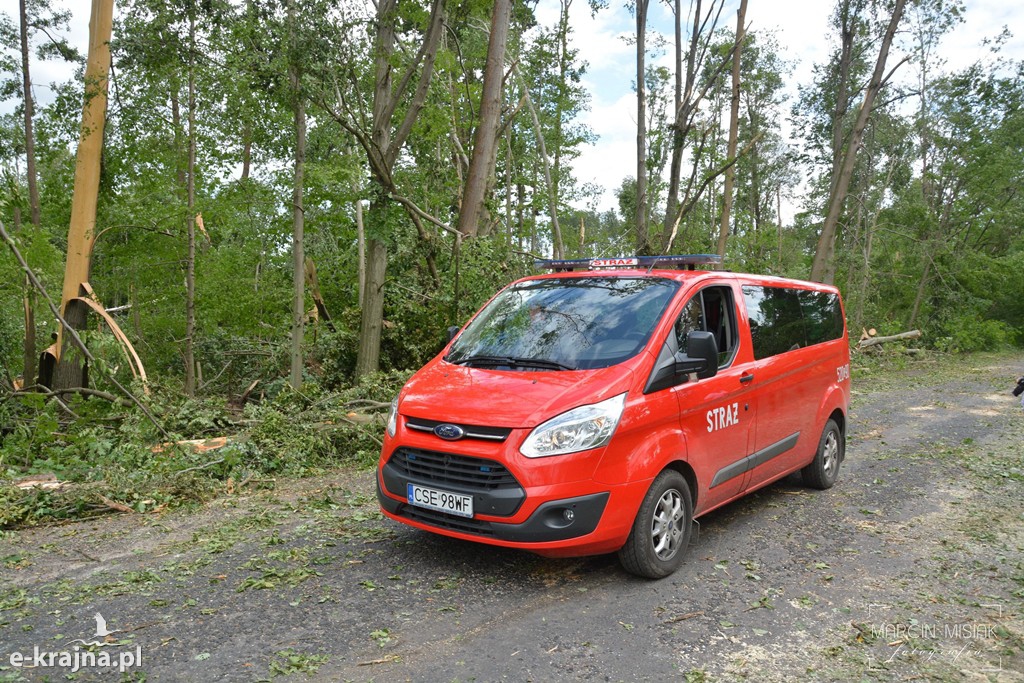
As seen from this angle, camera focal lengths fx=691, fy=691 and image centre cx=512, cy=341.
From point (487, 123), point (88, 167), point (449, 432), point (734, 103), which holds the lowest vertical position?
point (449, 432)

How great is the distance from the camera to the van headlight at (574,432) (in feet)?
13.1

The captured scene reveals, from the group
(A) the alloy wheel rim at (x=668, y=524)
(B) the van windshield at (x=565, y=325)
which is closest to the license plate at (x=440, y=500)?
(B) the van windshield at (x=565, y=325)

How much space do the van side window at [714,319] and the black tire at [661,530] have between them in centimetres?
97

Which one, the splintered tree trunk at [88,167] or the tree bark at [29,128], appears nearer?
the splintered tree trunk at [88,167]

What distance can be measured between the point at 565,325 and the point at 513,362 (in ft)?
1.69

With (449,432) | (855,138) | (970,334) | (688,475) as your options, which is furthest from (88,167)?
(970,334)

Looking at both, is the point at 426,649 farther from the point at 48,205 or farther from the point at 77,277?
the point at 48,205

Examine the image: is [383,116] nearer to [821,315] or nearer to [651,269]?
[651,269]

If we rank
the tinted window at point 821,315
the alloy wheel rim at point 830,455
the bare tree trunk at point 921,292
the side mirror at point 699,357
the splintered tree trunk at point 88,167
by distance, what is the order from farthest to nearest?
the bare tree trunk at point 921,292
the splintered tree trunk at point 88,167
the alloy wheel rim at point 830,455
the tinted window at point 821,315
the side mirror at point 699,357

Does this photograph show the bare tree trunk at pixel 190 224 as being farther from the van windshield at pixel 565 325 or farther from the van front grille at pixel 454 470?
the van front grille at pixel 454 470

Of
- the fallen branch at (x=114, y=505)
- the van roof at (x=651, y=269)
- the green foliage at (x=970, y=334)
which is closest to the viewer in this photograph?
the van roof at (x=651, y=269)

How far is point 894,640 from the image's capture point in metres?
3.71

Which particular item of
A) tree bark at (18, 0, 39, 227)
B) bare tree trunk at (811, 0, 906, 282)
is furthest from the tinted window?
tree bark at (18, 0, 39, 227)

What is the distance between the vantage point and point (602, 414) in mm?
4094
